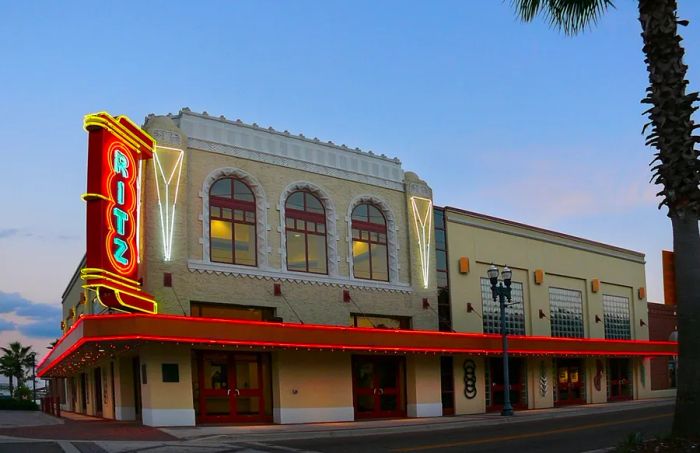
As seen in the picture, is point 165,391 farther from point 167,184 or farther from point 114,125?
point 114,125

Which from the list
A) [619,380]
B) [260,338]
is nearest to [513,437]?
[260,338]

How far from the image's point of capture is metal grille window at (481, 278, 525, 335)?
36312mm

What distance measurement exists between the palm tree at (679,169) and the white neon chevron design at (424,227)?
19.6 meters

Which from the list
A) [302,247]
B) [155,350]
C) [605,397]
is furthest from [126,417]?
[605,397]

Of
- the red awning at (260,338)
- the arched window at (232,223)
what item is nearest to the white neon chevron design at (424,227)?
the red awning at (260,338)

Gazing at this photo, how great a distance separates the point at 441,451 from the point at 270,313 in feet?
40.1

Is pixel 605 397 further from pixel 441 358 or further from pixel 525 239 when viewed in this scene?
pixel 441 358

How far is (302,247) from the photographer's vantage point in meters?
29.4

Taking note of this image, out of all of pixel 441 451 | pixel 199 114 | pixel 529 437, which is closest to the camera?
pixel 441 451

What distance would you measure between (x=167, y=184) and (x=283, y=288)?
19.2 ft

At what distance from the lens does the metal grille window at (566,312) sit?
4041cm

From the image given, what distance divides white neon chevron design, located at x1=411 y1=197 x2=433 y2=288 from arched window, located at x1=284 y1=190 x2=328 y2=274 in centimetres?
486

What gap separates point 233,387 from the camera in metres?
26.7

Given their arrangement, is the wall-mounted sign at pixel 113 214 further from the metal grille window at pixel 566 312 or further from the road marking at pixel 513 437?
the metal grille window at pixel 566 312
